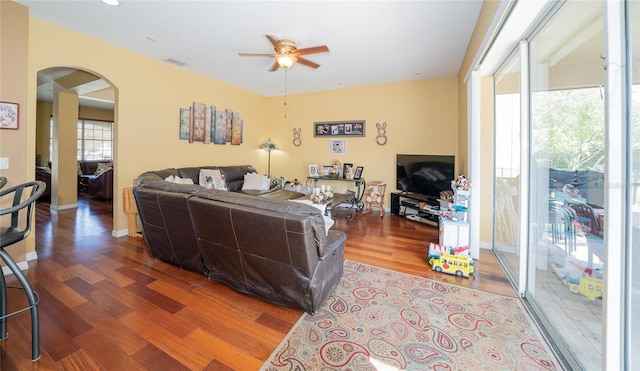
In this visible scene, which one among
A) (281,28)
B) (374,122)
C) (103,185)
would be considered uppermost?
(281,28)

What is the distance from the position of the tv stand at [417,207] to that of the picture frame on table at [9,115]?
5.32 m

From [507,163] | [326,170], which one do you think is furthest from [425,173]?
[326,170]

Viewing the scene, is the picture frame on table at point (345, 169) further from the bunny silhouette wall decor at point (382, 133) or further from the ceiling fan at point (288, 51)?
the ceiling fan at point (288, 51)

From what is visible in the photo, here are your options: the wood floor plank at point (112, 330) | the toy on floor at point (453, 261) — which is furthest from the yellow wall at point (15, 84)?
the toy on floor at point (453, 261)

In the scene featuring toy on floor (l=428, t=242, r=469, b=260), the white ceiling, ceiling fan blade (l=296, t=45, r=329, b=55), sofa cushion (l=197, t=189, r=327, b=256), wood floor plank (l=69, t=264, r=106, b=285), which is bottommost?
wood floor plank (l=69, t=264, r=106, b=285)

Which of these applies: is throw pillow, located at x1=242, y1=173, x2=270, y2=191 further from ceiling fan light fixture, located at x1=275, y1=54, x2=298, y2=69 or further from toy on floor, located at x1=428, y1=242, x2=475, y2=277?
toy on floor, located at x1=428, y1=242, x2=475, y2=277

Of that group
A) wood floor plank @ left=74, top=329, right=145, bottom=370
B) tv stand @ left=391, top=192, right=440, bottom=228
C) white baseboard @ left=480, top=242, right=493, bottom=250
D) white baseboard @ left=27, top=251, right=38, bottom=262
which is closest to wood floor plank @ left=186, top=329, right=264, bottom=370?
wood floor plank @ left=74, top=329, right=145, bottom=370

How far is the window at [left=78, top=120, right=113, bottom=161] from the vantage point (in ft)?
27.2

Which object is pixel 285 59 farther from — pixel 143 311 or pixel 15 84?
pixel 143 311

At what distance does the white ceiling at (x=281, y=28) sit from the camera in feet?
8.63

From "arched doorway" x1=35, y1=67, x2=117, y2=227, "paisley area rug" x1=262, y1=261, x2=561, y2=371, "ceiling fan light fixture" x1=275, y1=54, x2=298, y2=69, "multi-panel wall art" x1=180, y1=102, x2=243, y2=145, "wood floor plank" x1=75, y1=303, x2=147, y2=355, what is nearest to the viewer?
"paisley area rug" x1=262, y1=261, x2=561, y2=371

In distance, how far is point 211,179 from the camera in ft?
15.2

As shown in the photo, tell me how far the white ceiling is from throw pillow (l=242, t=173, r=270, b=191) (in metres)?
2.16

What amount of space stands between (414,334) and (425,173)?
3.65m
